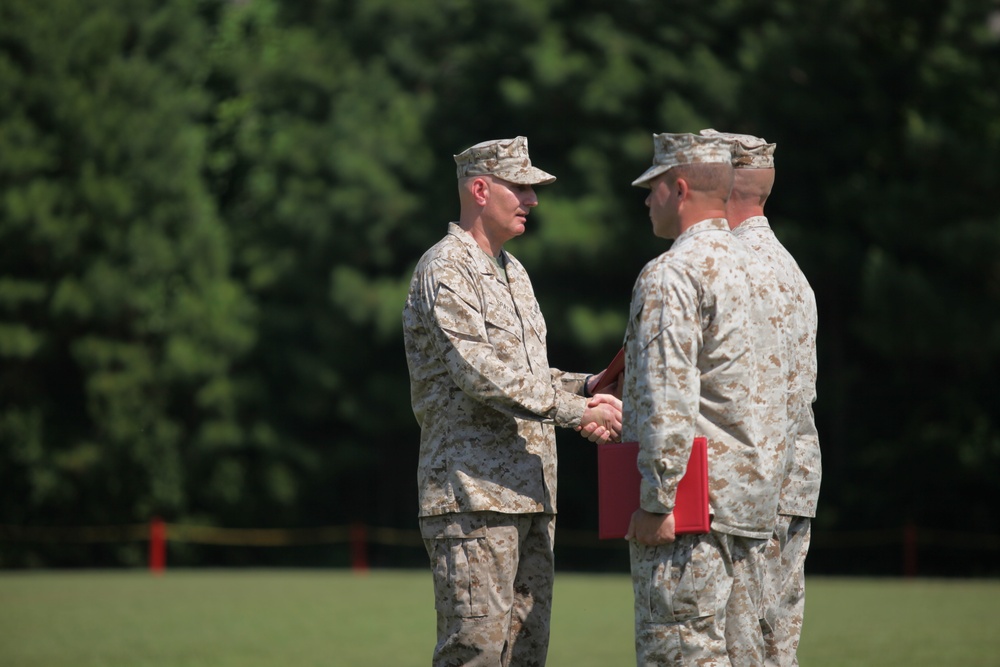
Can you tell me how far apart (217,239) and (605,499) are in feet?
76.2

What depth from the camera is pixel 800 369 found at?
554 centimetres

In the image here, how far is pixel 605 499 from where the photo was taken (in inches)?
183

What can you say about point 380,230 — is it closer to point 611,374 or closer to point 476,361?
point 611,374

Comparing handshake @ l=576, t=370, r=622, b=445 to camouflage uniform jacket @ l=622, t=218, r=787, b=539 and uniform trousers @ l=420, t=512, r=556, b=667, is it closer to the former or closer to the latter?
uniform trousers @ l=420, t=512, r=556, b=667

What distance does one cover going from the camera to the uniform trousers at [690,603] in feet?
14.3

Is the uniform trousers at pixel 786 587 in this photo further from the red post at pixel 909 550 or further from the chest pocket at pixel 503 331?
the red post at pixel 909 550

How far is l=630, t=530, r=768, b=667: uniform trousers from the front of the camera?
14.3ft

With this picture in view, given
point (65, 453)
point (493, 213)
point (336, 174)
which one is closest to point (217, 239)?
point (336, 174)

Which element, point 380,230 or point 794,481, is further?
point 380,230

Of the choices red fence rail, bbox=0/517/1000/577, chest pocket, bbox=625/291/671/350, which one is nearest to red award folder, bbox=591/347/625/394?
chest pocket, bbox=625/291/671/350

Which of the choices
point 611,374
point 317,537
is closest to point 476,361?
point 611,374

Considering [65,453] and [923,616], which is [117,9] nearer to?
[65,453]

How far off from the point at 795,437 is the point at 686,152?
1367 millimetres

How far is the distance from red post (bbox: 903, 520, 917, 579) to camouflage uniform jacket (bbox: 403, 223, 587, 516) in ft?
50.8
